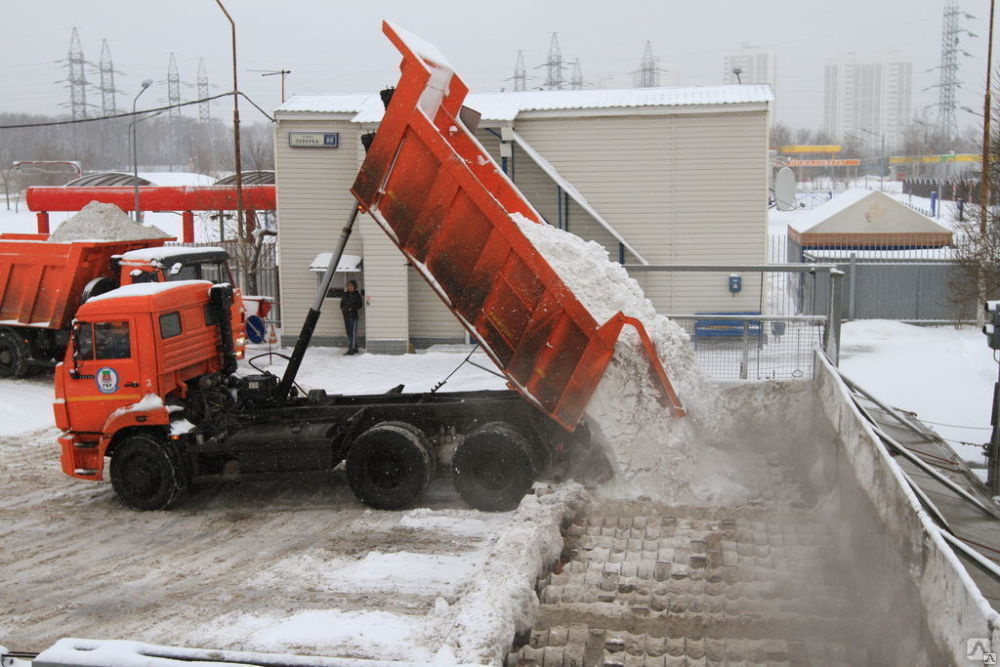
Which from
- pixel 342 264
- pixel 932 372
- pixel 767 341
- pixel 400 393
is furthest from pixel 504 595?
pixel 342 264

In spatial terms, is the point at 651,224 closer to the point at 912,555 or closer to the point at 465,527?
the point at 465,527

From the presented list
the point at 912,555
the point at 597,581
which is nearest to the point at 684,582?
the point at 597,581

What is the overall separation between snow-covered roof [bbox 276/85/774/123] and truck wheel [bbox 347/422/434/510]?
10.8 m

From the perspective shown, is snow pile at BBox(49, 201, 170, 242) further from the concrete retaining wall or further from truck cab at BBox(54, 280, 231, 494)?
the concrete retaining wall

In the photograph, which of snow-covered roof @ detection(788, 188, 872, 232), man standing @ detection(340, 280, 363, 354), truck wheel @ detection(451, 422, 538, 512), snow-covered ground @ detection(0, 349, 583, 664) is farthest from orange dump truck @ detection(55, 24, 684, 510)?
snow-covered roof @ detection(788, 188, 872, 232)

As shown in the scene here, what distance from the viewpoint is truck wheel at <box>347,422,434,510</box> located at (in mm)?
10494

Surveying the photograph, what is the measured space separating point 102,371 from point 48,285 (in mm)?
9685

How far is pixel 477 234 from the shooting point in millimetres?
9914

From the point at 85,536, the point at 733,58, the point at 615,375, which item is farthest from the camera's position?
the point at 733,58

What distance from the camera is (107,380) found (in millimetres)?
10938

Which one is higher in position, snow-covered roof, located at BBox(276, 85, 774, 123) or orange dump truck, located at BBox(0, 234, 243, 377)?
snow-covered roof, located at BBox(276, 85, 774, 123)

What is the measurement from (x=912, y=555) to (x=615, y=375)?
445cm

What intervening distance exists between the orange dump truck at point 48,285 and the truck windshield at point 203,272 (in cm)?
2

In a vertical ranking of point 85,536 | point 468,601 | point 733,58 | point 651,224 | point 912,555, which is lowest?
point 85,536
